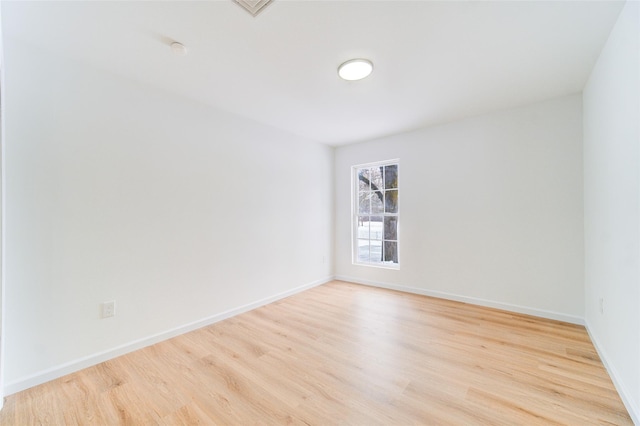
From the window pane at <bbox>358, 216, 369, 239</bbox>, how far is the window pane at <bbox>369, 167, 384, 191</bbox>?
1.76 ft

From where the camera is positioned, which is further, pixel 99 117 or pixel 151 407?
pixel 99 117

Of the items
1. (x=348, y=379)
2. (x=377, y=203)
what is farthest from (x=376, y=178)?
(x=348, y=379)

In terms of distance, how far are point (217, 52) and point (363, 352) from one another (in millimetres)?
2697

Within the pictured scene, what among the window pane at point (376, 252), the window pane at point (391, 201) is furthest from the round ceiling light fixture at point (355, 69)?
the window pane at point (376, 252)

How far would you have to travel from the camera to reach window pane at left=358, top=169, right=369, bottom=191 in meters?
4.55

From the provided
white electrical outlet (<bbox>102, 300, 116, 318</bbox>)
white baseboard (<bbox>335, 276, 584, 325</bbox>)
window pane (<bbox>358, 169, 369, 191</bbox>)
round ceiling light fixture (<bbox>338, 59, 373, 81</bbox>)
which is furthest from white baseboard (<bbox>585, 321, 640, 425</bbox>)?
white electrical outlet (<bbox>102, 300, 116, 318</bbox>)

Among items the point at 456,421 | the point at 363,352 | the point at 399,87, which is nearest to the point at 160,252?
the point at 363,352

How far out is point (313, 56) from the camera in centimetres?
208

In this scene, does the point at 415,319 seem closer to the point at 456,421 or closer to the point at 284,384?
the point at 456,421

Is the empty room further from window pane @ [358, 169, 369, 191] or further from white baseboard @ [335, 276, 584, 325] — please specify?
window pane @ [358, 169, 369, 191]

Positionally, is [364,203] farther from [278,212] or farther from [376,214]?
[278,212]

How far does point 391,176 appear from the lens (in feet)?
13.8

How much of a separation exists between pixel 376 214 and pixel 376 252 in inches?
25.0

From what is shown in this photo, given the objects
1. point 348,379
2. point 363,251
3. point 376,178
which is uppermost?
point 376,178
